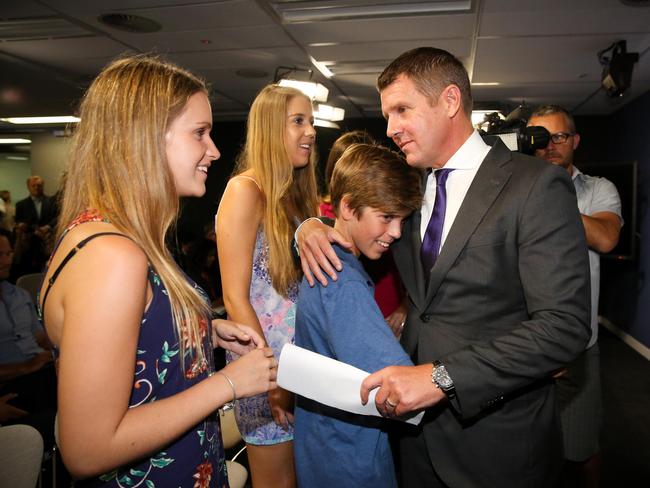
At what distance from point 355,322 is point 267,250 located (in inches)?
31.2

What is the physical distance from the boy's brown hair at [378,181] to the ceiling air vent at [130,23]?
301cm

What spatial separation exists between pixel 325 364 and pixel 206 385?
0.87 feet

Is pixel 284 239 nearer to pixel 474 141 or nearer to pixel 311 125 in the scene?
pixel 311 125

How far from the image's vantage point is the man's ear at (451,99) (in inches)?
58.3

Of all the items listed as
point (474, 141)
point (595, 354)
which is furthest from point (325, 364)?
point (595, 354)

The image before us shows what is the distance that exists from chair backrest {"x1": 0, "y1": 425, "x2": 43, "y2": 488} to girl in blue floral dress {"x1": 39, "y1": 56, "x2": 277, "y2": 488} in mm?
740

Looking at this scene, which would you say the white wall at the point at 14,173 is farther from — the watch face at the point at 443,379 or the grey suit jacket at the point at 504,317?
the watch face at the point at 443,379

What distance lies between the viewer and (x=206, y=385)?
39.3 inches

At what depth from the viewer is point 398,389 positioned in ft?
3.59

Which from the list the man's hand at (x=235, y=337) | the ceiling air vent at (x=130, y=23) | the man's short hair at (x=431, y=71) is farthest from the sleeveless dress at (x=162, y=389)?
the ceiling air vent at (x=130, y=23)

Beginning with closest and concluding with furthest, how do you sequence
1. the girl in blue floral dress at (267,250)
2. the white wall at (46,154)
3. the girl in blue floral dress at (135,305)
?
the girl in blue floral dress at (135,305) < the girl in blue floral dress at (267,250) < the white wall at (46,154)

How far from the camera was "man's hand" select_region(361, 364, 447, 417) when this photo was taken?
3.59ft

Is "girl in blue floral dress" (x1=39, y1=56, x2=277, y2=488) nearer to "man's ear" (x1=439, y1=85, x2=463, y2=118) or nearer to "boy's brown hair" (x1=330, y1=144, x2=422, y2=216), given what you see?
"boy's brown hair" (x1=330, y1=144, x2=422, y2=216)

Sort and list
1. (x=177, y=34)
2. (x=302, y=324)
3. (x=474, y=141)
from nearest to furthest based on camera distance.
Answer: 1. (x=302, y=324)
2. (x=474, y=141)
3. (x=177, y=34)
